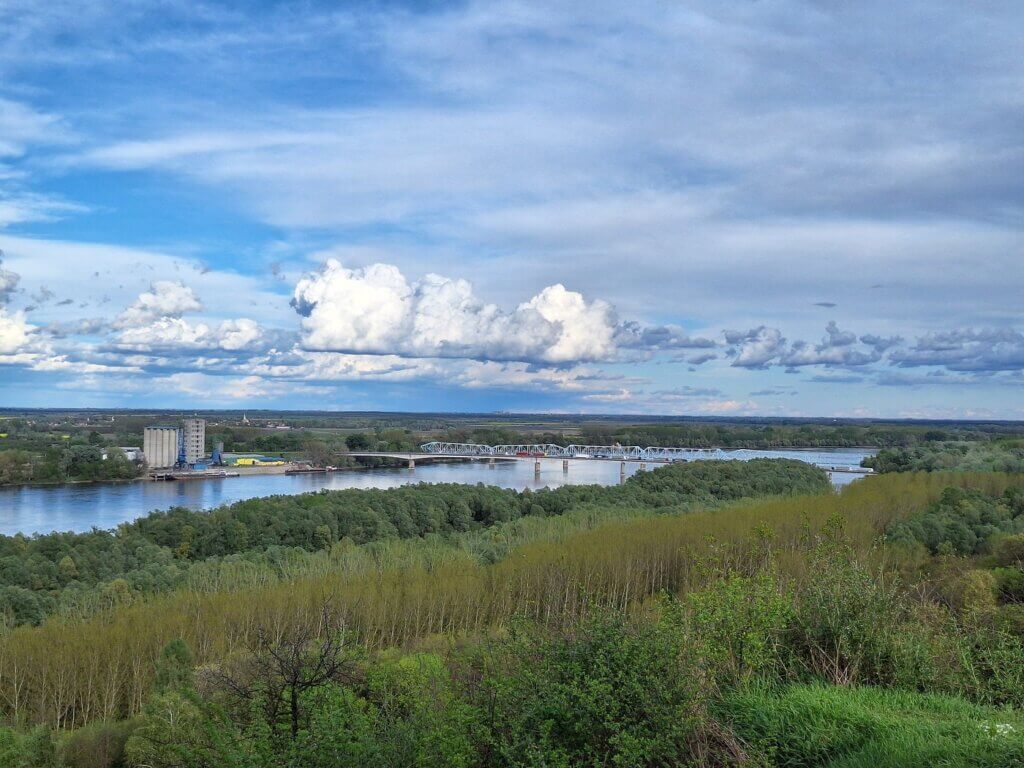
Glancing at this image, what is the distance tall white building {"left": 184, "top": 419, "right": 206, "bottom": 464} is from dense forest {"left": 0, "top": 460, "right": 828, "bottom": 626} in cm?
3532

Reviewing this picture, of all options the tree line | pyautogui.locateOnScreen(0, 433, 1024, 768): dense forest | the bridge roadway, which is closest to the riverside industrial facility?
the bridge roadway

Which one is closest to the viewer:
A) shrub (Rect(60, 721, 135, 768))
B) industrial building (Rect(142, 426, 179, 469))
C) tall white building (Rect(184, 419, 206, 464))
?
shrub (Rect(60, 721, 135, 768))

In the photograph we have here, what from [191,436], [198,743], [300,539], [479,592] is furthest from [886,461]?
[198,743]

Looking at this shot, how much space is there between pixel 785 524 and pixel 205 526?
17080mm

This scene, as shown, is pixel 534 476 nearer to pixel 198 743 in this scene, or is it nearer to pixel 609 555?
pixel 609 555

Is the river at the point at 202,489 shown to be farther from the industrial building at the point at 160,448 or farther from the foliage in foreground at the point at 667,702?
the foliage in foreground at the point at 667,702

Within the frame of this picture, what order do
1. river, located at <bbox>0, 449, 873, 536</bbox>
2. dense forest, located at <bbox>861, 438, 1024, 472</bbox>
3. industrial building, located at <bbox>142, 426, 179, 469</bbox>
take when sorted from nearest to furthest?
river, located at <bbox>0, 449, 873, 536</bbox>, dense forest, located at <bbox>861, 438, 1024, 472</bbox>, industrial building, located at <bbox>142, 426, 179, 469</bbox>

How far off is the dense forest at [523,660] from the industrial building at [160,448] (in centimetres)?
4089

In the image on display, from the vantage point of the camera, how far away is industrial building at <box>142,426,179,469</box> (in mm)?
58688

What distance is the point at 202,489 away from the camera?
52031 mm

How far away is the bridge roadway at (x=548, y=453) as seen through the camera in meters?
68.1

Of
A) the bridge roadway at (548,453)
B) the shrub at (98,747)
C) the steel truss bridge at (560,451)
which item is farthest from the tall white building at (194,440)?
the shrub at (98,747)

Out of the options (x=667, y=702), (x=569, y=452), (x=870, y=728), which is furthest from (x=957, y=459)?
(x=667, y=702)

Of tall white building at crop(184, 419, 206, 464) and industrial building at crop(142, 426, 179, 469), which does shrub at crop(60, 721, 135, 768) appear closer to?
industrial building at crop(142, 426, 179, 469)
